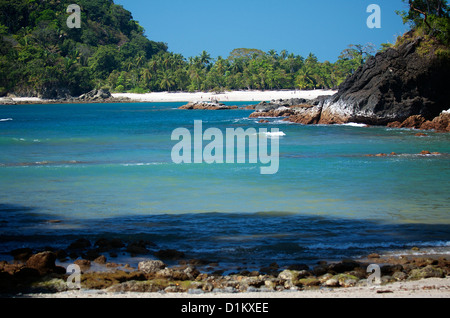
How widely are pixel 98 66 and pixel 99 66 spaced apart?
2.13 feet

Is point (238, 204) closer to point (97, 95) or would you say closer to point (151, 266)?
point (151, 266)

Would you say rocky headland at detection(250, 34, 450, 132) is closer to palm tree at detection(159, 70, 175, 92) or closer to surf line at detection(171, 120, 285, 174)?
surf line at detection(171, 120, 285, 174)

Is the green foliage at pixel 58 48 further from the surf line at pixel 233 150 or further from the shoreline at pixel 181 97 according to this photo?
the surf line at pixel 233 150

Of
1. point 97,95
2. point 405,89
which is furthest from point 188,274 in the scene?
point 97,95

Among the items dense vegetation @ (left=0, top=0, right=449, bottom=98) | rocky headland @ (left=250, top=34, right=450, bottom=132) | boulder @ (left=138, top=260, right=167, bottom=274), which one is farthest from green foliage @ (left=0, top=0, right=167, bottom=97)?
boulder @ (left=138, top=260, right=167, bottom=274)

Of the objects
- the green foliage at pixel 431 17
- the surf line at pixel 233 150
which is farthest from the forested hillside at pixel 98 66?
the surf line at pixel 233 150

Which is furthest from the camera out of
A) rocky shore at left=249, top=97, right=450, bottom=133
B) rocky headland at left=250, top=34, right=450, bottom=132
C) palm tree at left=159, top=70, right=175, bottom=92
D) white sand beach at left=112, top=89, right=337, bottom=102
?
palm tree at left=159, top=70, right=175, bottom=92

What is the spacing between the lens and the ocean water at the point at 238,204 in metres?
11.2

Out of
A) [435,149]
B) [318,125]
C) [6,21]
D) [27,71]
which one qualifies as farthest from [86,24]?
[435,149]

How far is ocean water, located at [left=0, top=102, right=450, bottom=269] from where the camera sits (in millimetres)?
11211

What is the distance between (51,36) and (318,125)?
413 feet

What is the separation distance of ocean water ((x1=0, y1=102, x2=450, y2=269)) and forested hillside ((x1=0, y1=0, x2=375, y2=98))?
382 feet

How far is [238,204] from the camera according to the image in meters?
15.3
